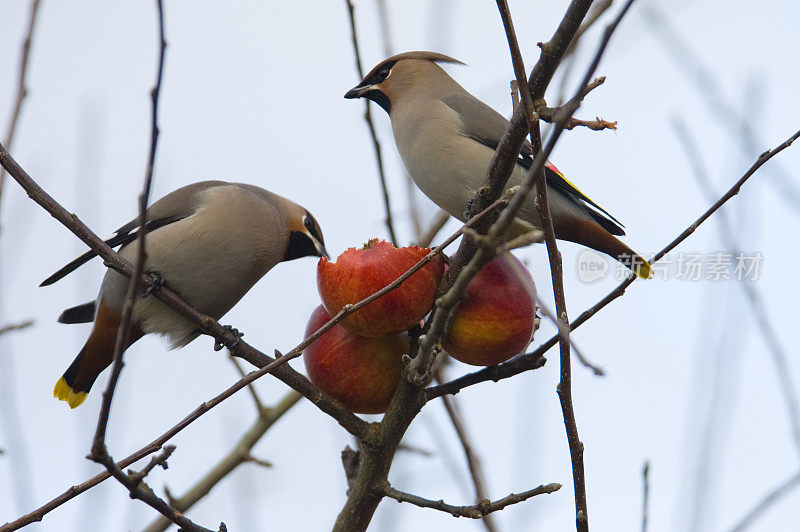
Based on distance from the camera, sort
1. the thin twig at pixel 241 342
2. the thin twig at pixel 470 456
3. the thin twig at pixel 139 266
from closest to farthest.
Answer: the thin twig at pixel 139 266 → the thin twig at pixel 241 342 → the thin twig at pixel 470 456

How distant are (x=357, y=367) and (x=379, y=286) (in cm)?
31

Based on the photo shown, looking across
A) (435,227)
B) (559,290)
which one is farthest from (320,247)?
(559,290)

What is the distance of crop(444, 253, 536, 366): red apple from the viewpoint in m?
2.83

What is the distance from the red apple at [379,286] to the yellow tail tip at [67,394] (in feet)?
5.83

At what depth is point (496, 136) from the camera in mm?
4363

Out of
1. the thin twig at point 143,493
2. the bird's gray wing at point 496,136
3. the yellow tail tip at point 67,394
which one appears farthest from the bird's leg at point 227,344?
the bird's gray wing at point 496,136

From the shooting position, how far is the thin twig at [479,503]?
8.18ft

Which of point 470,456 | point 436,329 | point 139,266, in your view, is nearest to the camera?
point 139,266

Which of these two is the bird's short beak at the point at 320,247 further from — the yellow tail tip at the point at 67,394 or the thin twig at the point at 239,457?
the yellow tail tip at the point at 67,394

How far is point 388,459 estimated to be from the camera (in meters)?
2.80

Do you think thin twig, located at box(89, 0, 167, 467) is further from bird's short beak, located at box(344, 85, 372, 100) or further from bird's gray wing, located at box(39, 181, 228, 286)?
bird's short beak, located at box(344, 85, 372, 100)

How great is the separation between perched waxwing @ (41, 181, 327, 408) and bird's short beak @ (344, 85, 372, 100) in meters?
0.83

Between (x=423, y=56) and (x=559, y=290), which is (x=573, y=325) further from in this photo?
(x=423, y=56)

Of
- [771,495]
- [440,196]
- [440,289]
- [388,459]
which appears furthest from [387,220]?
[771,495]
